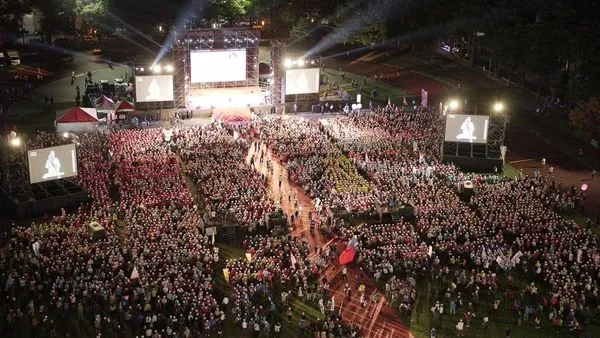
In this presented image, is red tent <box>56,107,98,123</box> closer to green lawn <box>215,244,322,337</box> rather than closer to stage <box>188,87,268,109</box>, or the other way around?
stage <box>188,87,268,109</box>

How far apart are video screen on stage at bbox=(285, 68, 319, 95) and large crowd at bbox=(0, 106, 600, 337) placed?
17015mm

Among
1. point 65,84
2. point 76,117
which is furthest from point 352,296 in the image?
point 65,84

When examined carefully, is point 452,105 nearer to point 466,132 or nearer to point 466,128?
point 466,128

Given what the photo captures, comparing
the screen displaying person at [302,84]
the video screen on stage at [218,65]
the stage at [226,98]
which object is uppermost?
the video screen on stage at [218,65]

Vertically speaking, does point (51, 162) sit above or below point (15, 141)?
below

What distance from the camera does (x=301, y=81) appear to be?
7038 cm

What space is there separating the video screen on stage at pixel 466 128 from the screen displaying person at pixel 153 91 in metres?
29.1

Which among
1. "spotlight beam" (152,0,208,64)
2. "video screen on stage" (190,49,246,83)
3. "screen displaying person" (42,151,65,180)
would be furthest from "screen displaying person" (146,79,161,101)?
"spotlight beam" (152,0,208,64)

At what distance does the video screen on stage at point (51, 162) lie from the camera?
4472 centimetres

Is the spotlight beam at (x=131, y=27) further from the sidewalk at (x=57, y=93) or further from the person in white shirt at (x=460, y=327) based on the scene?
the person in white shirt at (x=460, y=327)

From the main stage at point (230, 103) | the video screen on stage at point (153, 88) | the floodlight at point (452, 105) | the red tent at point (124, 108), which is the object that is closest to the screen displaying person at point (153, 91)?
the video screen on stage at point (153, 88)

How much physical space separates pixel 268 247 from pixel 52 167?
17.3 meters

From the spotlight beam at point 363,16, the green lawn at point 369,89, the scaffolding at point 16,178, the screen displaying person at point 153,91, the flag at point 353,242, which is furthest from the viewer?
the spotlight beam at point 363,16

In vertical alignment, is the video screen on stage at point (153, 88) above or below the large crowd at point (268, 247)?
above
